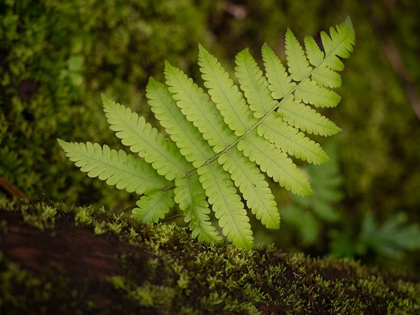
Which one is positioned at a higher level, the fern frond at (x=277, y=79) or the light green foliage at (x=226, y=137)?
the fern frond at (x=277, y=79)

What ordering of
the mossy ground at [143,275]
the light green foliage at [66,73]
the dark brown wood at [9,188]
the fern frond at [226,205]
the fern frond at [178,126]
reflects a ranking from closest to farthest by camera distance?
1. the mossy ground at [143,275]
2. the fern frond at [226,205]
3. the fern frond at [178,126]
4. the dark brown wood at [9,188]
5. the light green foliage at [66,73]

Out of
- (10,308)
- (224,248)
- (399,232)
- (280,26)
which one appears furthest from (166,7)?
(399,232)

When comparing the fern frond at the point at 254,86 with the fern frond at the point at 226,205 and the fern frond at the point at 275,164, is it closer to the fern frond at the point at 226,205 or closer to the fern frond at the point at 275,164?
the fern frond at the point at 275,164

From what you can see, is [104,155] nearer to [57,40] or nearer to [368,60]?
[57,40]

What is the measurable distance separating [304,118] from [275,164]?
0.38 metres

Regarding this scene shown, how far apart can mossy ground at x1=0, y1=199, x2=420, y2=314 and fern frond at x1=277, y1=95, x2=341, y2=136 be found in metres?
0.94

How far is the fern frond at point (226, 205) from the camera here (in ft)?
7.22

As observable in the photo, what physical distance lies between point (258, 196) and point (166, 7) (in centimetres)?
240

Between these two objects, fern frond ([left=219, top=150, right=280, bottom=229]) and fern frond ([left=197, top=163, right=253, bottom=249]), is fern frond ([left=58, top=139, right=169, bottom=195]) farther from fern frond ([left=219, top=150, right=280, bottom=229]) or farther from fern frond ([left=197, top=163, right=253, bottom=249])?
fern frond ([left=219, top=150, right=280, bottom=229])

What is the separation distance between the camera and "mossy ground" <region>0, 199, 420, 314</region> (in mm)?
1507

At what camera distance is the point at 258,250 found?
247 centimetres

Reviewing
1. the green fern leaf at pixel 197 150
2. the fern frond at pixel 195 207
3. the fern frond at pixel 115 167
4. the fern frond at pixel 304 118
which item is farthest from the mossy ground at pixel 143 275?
the fern frond at pixel 304 118

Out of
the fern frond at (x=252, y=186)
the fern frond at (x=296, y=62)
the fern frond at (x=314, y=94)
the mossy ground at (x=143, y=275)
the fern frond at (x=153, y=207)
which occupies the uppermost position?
the fern frond at (x=296, y=62)

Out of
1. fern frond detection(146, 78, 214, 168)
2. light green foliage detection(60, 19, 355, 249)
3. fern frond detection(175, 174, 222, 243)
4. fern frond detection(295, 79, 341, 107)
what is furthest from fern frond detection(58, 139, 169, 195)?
fern frond detection(295, 79, 341, 107)
